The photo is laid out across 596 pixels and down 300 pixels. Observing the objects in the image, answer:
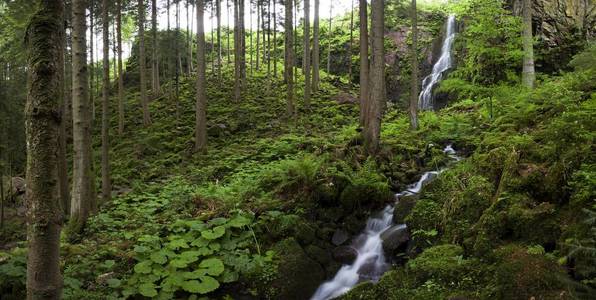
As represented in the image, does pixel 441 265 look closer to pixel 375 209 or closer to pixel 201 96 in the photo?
pixel 375 209

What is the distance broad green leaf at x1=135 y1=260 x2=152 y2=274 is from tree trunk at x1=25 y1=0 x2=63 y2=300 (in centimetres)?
394

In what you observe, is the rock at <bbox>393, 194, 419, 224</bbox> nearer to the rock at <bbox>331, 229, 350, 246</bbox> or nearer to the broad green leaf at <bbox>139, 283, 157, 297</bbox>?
the rock at <bbox>331, 229, 350, 246</bbox>

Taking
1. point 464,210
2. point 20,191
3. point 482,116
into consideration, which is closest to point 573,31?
point 482,116

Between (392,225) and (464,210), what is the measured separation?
1.96 m

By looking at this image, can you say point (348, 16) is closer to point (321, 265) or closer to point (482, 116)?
point (482, 116)

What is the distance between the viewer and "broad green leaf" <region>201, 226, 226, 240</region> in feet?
23.7

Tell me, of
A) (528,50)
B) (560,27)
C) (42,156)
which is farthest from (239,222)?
(560,27)

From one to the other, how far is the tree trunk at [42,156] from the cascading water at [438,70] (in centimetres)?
2158

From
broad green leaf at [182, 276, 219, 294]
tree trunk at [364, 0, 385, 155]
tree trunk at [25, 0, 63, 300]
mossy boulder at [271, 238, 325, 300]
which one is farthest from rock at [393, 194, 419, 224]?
tree trunk at [25, 0, 63, 300]

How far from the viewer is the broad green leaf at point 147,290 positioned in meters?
6.02

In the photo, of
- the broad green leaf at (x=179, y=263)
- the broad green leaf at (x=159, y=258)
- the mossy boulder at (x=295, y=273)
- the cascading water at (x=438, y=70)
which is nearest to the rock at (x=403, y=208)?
the mossy boulder at (x=295, y=273)

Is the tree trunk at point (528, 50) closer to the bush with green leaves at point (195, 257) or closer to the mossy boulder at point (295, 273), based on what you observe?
the mossy boulder at point (295, 273)

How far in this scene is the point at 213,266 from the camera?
6680 mm

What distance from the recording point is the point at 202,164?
14.1 meters
